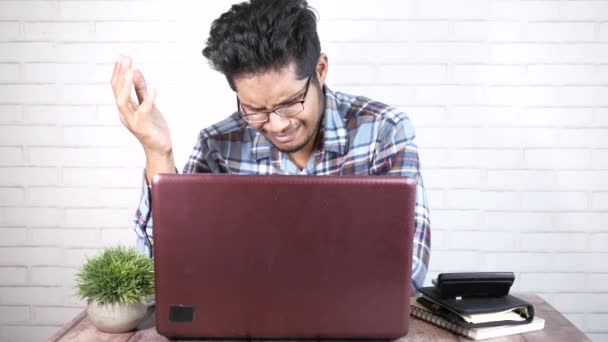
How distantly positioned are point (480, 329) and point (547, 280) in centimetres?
159

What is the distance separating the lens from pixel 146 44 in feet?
8.51

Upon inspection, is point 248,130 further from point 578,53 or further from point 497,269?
point 578,53

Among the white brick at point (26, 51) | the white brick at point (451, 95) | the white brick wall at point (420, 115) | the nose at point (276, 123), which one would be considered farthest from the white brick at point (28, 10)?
the white brick at point (451, 95)

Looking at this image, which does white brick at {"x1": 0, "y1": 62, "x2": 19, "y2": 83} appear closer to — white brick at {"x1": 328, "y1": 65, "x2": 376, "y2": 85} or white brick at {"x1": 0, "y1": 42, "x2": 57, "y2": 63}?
white brick at {"x1": 0, "y1": 42, "x2": 57, "y2": 63}

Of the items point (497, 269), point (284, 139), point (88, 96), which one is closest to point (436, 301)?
point (284, 139)

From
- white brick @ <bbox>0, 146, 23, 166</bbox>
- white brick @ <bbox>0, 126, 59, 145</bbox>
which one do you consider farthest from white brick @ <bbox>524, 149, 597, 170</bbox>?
white brick @ <bbox>0, 146, 23, 166</bbox>

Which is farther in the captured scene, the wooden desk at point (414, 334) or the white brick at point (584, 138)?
the white brick at point (584, 138)

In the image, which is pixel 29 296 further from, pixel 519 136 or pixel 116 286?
pixel 519 136

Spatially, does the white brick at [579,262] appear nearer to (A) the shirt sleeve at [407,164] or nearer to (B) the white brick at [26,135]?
(A) the shirt sleeve at [407,164]

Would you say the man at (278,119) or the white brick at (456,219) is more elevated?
the man at (278,119)

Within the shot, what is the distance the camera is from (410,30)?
2.56 m

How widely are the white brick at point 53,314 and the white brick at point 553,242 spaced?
1.91 meters

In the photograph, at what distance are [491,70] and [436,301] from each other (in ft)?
4.93

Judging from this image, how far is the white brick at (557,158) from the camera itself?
2.60 m
